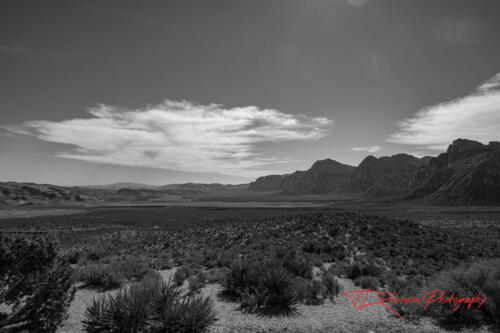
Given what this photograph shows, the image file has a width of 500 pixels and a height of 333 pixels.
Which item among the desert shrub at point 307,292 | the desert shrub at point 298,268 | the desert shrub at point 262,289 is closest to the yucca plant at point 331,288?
the desert shrub at point 307,292

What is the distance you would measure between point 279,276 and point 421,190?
5618 inches

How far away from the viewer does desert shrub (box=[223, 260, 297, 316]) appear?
786 cm

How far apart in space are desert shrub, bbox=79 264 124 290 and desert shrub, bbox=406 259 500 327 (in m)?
10.3

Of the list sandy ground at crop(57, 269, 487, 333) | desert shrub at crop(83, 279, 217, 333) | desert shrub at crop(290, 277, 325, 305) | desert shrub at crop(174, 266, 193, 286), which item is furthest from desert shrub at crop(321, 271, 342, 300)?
desert shrub at crop(174, 266, 193, 286)

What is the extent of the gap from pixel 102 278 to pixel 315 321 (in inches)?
316

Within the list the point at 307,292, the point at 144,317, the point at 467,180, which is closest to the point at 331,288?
the point at 307,292

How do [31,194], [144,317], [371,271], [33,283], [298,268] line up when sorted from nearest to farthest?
1. [144,317]
2. [33,283]
3. [298,268]
4. [371,271]
5. [31,194]

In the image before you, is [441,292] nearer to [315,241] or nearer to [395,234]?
[315,241]

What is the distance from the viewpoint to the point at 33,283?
6742 mm

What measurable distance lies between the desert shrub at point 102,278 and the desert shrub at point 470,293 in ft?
33.6

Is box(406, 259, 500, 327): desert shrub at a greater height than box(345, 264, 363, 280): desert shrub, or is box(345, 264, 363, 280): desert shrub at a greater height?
box(406, 259, 500, 327): desert shrub

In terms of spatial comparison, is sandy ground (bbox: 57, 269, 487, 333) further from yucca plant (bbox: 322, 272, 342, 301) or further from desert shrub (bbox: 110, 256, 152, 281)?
desert shrub (bbox: 110, 256, 152, 281)

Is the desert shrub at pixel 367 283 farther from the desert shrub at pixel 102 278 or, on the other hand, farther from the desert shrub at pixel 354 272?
the desert shrub at pixel 102 278

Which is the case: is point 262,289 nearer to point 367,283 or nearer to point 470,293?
point 367,283
